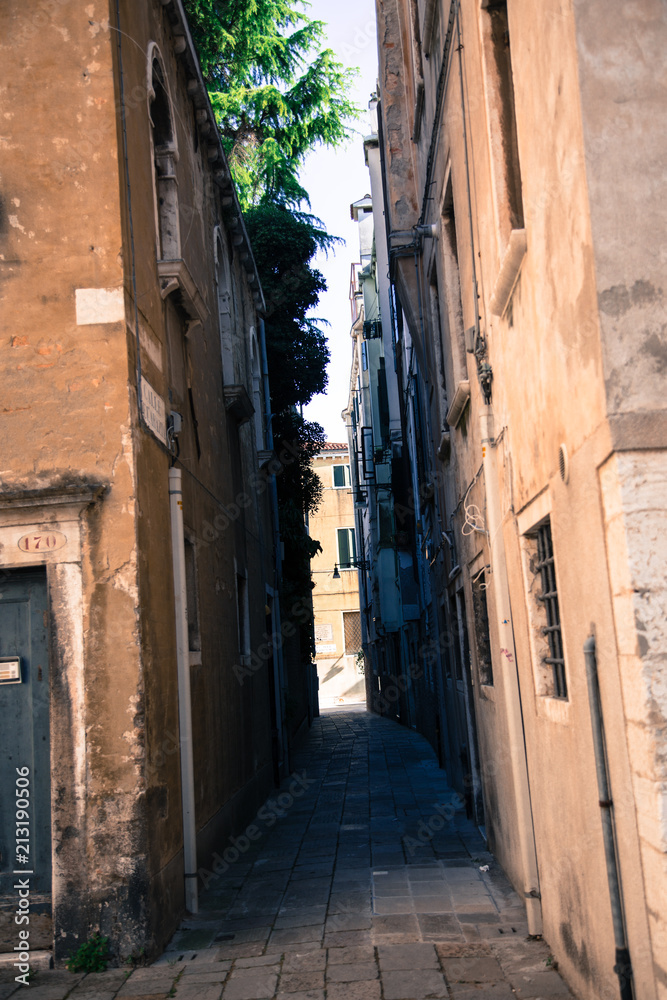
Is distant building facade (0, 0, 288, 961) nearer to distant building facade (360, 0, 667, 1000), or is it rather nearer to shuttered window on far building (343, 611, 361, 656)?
distant building facade (360, 0, 667, 1000)

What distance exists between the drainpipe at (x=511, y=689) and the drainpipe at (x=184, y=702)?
212 cm

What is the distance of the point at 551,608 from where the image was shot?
4703 mm

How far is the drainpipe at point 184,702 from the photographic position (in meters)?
6.19

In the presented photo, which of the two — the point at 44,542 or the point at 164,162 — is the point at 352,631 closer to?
the point at 164,162

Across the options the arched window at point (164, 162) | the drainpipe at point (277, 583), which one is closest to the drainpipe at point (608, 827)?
the arched window at point (164, 162)

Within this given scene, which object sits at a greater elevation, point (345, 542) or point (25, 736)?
point (345, 542)

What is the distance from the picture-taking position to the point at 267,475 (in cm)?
1441

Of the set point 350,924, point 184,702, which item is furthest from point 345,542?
point 350,924

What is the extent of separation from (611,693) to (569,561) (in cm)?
72

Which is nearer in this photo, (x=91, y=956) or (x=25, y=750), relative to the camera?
(x=91, y=956)

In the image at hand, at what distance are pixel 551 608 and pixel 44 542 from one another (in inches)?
115

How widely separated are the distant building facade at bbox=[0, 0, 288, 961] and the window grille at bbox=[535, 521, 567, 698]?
231 centimetres

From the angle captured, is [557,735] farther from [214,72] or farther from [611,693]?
[214,72]

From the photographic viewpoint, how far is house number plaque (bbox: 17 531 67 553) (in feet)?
18.2
